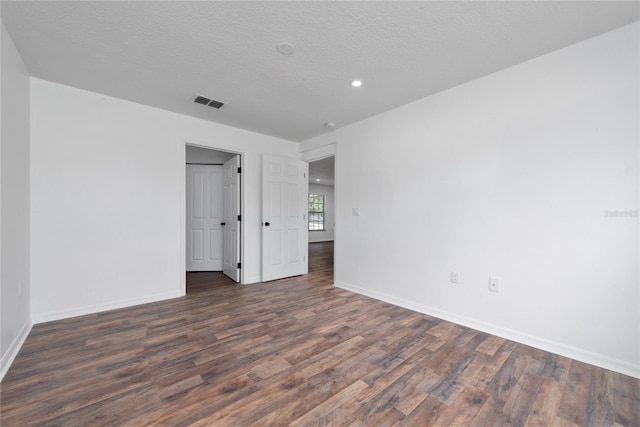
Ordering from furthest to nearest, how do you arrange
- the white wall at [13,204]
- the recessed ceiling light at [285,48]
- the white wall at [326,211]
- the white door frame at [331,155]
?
the white wall at [326,211] → the white door frame at [331,155] → the recessed ceiling light at [285,48] → the white wall at [13,204]

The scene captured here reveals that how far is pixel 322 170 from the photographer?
26.3ft

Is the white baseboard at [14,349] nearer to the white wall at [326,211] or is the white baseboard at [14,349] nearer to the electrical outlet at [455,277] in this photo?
the electrical outlet at [455,277]

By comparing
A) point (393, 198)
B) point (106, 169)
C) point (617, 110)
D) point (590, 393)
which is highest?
point (617, 110)

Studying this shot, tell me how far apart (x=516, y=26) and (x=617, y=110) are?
0.96 m

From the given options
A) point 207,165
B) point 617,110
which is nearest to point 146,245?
point 207,165

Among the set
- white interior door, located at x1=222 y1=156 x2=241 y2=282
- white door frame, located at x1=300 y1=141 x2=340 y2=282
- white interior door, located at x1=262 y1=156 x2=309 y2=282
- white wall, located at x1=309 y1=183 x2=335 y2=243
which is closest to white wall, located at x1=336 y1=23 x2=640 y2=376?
white door frame, located at x1=300 y1=141 x2=340 y2=282

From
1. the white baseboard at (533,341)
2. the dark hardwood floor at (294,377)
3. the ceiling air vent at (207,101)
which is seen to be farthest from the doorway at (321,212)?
the dark hardwood floor at (294,377)

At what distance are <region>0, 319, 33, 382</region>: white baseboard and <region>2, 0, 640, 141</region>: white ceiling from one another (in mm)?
2339

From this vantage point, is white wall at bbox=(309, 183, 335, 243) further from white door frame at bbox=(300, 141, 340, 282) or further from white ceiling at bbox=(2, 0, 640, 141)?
white ceiling at bbox=(2, 0, 640, 141)

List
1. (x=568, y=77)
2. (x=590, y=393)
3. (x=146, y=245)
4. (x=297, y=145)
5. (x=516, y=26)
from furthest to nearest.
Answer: (x=297, y=145) < (x=146, y=245) < (x=568, y=77) < (x=516, y=26) < (x=590, y=393)

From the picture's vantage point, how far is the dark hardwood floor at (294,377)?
1.45 m

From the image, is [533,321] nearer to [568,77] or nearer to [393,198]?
[393,198]

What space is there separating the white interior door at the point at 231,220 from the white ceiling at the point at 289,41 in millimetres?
1598

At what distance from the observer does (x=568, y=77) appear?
208 cm
